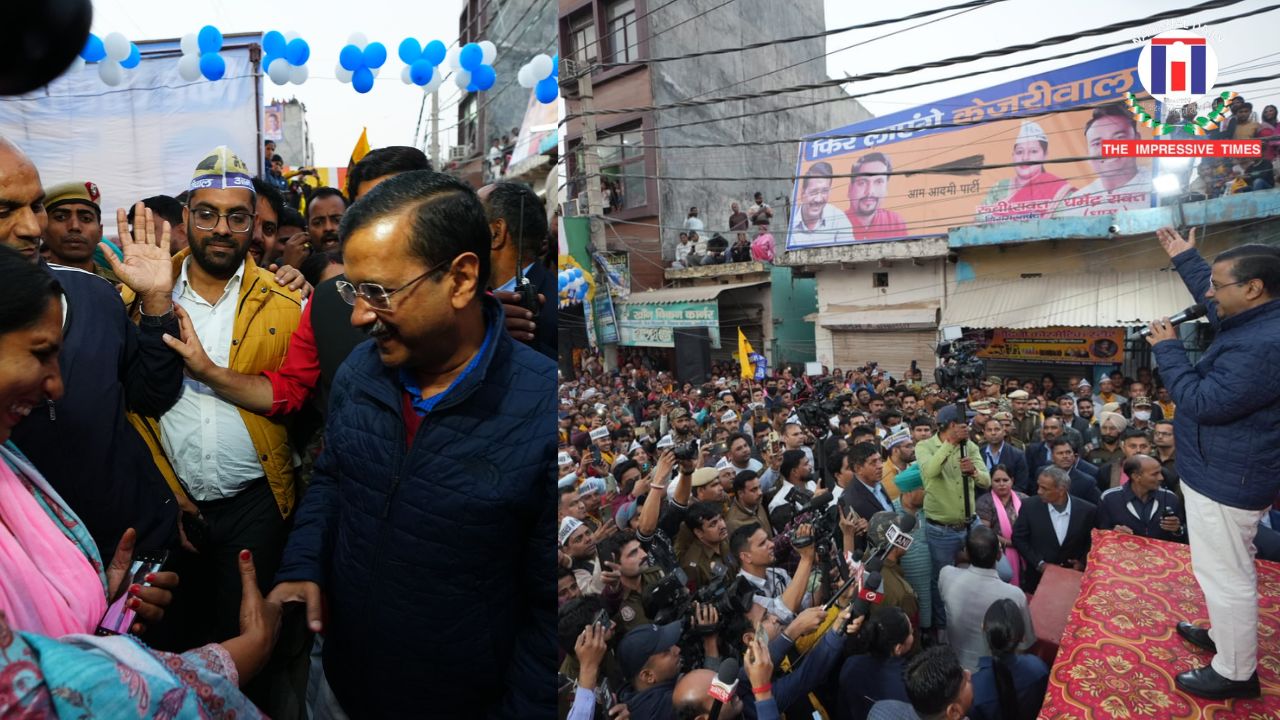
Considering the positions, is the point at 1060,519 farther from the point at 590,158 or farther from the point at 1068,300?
the point at 590,158

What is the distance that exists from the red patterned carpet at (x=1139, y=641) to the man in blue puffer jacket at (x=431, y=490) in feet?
3.24

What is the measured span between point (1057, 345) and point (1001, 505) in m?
0.39

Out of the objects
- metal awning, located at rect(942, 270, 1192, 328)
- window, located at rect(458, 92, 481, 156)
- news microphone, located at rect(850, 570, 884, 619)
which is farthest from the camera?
window, located at rect(458, 92, 481, 156)

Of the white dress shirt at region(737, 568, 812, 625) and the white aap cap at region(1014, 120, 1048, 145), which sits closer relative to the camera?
the white aap cap at region(1014, 120, 1048, 145)

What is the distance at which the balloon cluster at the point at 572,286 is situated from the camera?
153 cm

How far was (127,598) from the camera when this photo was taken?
1.04 m

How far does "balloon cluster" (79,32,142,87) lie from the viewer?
1.17m

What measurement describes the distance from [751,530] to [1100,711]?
71 centimetres

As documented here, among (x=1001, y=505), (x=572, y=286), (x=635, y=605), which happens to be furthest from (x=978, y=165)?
(x=635, y=605)

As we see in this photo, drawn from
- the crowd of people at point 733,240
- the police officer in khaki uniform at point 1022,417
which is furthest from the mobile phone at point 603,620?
the police officer in khaki uniform at point 1022,417

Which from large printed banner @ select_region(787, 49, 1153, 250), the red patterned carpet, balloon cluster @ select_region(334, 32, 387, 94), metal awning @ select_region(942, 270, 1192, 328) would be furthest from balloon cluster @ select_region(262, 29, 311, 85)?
the red patterned carpet

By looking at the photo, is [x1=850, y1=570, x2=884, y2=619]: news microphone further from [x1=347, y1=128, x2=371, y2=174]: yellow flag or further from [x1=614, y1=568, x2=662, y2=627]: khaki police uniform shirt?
[x1=347, y1=128, x2=371, y2=174]: yellow flag

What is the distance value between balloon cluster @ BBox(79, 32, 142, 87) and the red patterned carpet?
200cm

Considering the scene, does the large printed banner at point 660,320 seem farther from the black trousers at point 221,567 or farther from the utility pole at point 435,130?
the black trousers at point 221,567
